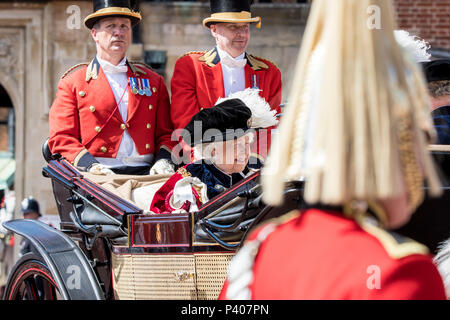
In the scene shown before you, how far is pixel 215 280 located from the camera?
2879mm

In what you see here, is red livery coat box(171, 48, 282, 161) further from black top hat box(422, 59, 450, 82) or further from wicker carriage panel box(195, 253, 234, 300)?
wicker carriage panel box(195, 253, 234, 300)

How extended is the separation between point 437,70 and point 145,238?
1.46m

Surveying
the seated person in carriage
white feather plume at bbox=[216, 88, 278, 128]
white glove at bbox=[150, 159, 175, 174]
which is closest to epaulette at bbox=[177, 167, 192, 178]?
the seated person in carriage

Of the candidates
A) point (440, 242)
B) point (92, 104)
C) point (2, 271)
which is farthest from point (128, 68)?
point (2, 271)

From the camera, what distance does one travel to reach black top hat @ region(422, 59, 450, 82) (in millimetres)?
3129

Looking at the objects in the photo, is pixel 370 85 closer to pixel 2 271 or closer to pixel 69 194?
pixel 69 194

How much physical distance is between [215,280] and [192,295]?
0.42ft

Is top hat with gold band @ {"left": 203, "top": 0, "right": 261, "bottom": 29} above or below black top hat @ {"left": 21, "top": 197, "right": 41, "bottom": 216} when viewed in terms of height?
above

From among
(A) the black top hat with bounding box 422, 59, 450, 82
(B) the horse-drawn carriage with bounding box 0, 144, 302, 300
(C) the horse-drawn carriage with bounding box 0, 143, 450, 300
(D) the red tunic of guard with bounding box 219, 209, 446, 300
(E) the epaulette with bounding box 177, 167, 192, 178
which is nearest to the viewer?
(D) the red tunic of guard with bounding box 219, 209, 446, 300

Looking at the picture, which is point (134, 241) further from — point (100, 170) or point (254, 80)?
point (254, 80)

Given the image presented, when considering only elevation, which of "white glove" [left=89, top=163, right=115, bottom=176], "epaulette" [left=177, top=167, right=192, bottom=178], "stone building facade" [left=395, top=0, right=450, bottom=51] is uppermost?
"stone building facade" [left=395, top=0, right=450, bottom=51]

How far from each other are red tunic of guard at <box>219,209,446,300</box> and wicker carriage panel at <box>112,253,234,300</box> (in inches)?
60.9

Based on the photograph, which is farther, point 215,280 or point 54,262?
point 54,262
